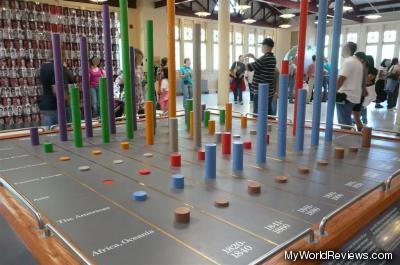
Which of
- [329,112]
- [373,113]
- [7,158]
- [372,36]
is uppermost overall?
[372,36]

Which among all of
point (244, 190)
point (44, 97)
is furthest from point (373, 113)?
point (244, 190)

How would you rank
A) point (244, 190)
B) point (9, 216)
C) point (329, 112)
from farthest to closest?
point (329, 112)
point (244, 190)
point (9, 216)

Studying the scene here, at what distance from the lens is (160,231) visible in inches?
35.1

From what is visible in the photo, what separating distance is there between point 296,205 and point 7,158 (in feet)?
4.35

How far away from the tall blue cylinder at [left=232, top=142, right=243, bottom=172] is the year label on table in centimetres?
59

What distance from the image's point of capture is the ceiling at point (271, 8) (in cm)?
1107

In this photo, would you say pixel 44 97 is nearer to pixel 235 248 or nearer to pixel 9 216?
pixel 9 216

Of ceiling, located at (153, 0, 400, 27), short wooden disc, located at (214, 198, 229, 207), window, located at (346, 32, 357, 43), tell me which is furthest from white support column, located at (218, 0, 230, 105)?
window, located at (346, 32, 357, 43)

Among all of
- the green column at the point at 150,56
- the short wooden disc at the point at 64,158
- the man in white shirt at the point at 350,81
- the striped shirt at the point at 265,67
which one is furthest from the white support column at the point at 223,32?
the short wooden disc at the point at 64,158

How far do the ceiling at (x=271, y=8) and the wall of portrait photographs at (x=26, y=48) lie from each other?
10.6 feet

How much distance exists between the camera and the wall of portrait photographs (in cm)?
660

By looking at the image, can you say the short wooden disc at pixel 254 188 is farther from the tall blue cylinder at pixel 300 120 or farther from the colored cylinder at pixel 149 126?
the colored cylinder at pixel 149 126

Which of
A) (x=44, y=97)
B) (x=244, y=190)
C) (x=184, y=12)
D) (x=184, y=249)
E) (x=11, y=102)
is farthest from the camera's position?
(x=184, y=12)

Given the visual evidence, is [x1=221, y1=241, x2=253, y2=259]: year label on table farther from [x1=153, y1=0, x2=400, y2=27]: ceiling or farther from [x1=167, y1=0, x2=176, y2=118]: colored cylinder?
[x1=153, y1=0, x2=400, y2=27]: ceiling
